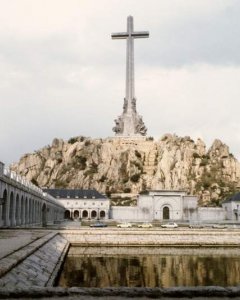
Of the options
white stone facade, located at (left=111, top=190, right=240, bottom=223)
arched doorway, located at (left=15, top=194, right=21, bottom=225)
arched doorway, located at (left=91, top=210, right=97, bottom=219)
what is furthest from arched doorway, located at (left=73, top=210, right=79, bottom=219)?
arched doorway, located at (left=15, top=194, right=21, bottom=225)

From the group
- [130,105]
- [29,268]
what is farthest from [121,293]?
[130,105]

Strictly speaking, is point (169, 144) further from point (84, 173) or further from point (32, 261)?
point (32, 261)

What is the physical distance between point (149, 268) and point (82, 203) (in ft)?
260

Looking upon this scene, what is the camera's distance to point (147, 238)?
146 ft

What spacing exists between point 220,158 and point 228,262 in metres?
115

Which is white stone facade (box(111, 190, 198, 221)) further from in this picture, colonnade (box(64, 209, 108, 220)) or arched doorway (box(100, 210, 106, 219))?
colonnade (box(64, 209, 108, 220))

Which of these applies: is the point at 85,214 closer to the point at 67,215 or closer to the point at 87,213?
the point at 87,213

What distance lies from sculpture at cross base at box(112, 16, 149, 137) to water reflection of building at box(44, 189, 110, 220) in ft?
139

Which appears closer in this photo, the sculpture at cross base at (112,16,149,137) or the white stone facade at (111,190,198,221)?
the white stone facade at (111,190,198,221)

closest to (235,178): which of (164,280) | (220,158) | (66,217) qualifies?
(220,158)

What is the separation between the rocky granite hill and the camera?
433 feet

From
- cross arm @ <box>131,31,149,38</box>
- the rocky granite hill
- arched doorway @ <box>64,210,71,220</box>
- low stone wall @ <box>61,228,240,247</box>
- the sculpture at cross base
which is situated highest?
cross arm @ <box>131,31,149,38</box>

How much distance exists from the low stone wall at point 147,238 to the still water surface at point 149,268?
4373 millimetres

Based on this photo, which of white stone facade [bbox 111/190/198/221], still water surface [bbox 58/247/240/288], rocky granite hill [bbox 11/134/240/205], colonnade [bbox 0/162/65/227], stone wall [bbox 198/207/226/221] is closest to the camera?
still water surface [bbox 58/247/240/288]
